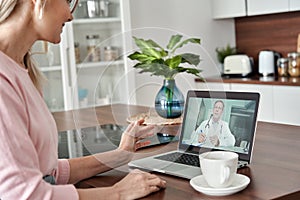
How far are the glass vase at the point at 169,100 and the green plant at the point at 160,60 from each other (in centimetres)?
4

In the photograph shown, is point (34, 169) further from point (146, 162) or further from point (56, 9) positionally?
point (146, 162)

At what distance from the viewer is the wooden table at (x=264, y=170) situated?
1193 millimetres

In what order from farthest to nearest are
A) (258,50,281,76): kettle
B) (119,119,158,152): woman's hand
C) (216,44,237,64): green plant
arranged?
(216,44,237,64): green plant, (258,50,281,76): kettle, (119,119,158,152): woman's hand

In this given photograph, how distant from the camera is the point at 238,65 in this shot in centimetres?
→ 435

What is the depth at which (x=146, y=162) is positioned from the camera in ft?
4.90

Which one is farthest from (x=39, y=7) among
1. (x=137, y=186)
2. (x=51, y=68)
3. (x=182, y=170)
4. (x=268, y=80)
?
(x=268, y=80)

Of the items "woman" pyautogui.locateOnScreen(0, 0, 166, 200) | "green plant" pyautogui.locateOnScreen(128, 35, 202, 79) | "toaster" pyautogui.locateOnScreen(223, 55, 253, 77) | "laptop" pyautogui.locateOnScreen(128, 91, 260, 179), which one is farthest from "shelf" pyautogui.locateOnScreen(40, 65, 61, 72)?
"woman" pyautogui.locateOnScreen(0, 0, 166, 200)

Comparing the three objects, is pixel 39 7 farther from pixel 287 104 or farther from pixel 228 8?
pixel 228 8

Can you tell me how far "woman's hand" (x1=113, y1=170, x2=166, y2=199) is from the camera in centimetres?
121

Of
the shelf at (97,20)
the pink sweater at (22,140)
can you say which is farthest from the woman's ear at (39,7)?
the shelf at (97,20)

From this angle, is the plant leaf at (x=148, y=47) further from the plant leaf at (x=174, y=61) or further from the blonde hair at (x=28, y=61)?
the blonde hair at (x=28, y=61)

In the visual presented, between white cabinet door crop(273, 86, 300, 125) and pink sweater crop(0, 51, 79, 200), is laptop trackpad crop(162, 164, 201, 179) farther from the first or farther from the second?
white cabinet door crop(273, 86, 300, 125)

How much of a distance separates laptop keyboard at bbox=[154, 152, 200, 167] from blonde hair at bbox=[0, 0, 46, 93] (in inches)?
17.2

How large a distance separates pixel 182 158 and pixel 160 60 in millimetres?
342
